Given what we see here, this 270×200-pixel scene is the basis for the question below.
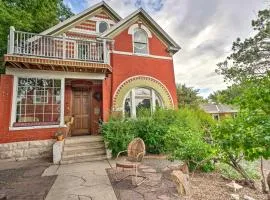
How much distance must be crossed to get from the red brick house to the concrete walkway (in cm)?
281

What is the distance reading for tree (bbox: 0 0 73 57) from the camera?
37.8ft

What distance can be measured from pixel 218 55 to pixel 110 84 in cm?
1434

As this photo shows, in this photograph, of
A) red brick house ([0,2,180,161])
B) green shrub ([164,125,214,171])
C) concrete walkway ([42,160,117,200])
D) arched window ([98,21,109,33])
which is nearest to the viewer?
concrete walkway ([42,160,117,200])

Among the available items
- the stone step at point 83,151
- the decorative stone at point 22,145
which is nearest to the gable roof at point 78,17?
the decorative stone at point 22,145

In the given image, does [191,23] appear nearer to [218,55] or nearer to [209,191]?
[218,55]

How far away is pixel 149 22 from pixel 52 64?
7.06 meters

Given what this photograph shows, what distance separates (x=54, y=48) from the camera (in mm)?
8766

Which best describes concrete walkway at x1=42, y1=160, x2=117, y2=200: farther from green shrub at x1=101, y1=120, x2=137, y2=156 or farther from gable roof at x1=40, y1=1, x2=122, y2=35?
gable roof at x1=40, y1=1, x2=122, y2=35

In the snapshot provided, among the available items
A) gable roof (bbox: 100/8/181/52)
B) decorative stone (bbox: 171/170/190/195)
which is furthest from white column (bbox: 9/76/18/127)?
decorative stone (bbox: 171/170/190/195)

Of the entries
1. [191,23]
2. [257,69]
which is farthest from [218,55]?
[191,23]

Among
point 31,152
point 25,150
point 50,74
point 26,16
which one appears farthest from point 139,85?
point 26,16

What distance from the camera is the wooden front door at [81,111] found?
10.6 m

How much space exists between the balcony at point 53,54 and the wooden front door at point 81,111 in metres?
2.05

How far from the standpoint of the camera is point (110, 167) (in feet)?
21.5
